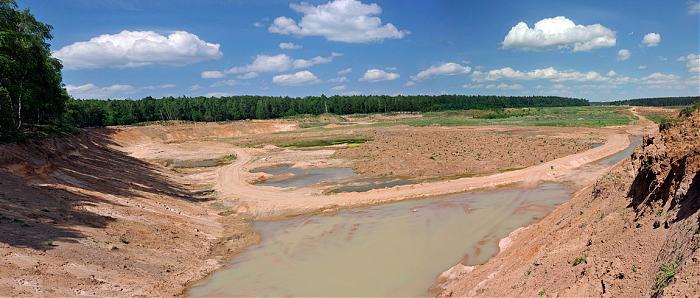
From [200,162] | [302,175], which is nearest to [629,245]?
[302,175]

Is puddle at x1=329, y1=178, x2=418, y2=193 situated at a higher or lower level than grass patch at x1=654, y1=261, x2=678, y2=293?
lower

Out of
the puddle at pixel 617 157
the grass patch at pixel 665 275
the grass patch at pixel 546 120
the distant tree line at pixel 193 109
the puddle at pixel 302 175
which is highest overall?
the distant tree line at pixel 193 109

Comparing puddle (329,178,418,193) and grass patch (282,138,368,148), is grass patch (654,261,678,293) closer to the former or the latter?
puddle (329,178,418,193)

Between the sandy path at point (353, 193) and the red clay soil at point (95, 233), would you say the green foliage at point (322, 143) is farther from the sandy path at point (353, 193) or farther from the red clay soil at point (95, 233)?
the red clay soil at point (95, 233)

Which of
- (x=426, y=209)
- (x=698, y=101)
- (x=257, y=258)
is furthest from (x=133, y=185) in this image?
(x=698, y=101)

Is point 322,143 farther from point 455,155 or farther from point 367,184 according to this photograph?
point 367,184

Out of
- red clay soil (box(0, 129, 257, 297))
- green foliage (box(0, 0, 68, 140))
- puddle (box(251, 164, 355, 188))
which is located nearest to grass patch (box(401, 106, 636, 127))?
puddle (box(251, 164, 355, 188))

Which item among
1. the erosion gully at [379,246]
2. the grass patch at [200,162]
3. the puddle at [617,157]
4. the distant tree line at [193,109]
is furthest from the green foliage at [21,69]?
the distant tree line at [193,109]
